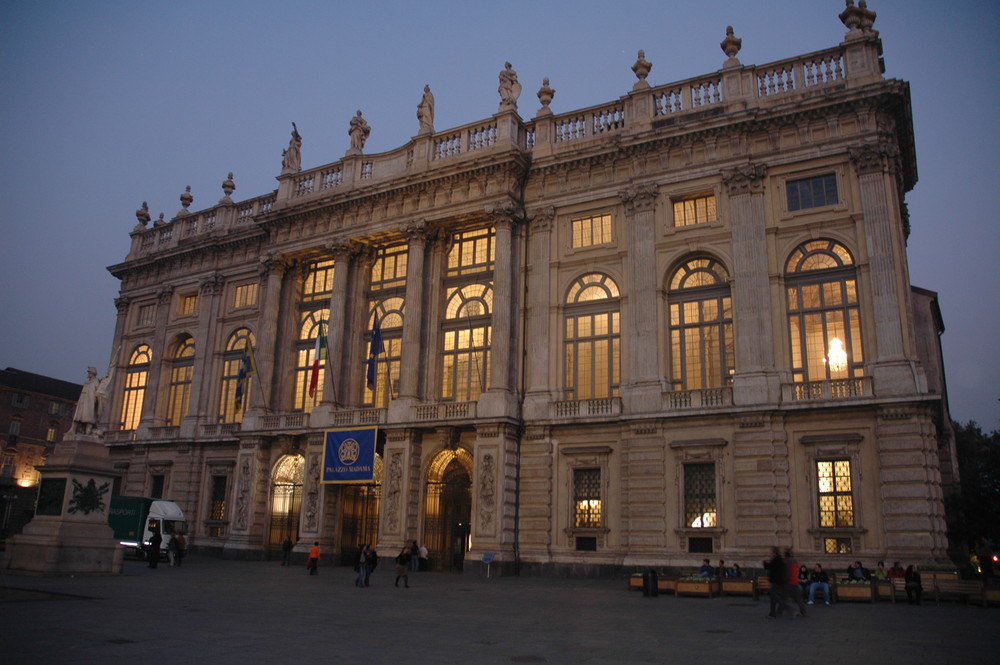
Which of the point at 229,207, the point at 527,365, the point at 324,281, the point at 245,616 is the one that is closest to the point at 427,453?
the point at 527,365

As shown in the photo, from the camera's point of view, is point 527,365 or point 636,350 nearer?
point 636,350

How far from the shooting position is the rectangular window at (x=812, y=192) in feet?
94.2

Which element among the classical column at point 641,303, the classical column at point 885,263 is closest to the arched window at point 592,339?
the classical column at point 641,303

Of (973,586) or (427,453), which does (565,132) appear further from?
(973,586)

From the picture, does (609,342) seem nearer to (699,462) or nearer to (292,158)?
(699,462)

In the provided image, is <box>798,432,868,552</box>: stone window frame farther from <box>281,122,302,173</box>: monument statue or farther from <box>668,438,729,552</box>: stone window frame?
<box>281,122,302,173</box>: monument statue

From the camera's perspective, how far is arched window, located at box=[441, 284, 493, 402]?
33.8 m

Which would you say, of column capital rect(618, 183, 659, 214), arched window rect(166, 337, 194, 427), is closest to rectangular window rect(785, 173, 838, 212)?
column capital rect(618, 183, 659, 214)

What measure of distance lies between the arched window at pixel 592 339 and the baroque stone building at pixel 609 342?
99mm

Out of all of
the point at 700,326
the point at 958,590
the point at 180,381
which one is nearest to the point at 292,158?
the point at 180,381

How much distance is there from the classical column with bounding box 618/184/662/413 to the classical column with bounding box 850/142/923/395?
25.1 feet

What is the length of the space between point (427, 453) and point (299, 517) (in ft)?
29.3

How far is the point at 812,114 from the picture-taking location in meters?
28.8

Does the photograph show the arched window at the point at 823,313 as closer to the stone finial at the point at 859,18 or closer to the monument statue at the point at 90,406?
the stone finial at the point at 859,18
